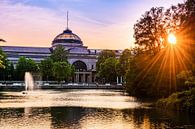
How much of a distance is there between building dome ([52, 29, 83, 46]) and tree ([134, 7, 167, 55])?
123751 millimetres

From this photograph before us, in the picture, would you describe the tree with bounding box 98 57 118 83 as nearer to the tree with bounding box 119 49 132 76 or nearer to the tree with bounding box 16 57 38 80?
the tree with bounding box 119 49 132 76

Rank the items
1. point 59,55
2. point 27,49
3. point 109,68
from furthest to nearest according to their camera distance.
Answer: point 27,49, point 59,55, point 109,68

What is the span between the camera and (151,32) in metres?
69.3

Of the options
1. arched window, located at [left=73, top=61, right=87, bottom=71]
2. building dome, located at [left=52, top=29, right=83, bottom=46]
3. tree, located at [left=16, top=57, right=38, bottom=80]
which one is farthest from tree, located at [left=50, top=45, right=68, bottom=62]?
A: building dome, located at [left=52, top=29, right=83, bottom=46]

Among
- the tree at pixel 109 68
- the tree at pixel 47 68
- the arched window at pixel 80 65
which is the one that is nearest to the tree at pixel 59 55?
the tree at pixel 47 68

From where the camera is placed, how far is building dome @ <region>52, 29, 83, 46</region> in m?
193

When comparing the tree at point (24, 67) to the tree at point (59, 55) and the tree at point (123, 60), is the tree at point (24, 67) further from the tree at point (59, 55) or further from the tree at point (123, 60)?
the tree at point (123, 60)

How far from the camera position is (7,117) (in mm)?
38969

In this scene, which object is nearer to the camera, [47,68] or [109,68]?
[109,68]

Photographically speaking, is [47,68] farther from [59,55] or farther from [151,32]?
[151,32]

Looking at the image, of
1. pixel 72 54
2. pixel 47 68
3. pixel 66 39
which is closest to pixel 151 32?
pixel 47 68

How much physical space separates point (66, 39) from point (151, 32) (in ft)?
414

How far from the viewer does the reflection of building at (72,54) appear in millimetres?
181875

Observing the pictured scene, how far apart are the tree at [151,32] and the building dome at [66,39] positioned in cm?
12375
